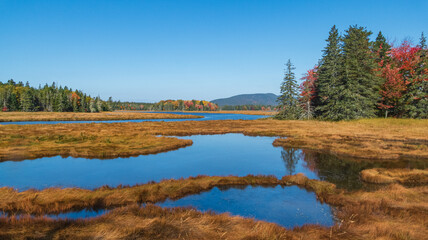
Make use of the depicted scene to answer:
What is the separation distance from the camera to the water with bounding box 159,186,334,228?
8195 mm

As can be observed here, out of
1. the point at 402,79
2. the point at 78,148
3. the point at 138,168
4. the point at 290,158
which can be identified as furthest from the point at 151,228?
the point at 402,79

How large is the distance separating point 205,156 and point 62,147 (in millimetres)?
13875

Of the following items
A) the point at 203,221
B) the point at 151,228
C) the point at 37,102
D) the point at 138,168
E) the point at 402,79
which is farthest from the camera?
the point at 37,102

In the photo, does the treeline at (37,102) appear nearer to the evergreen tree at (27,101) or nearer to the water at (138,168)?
the evergreen tree at (27,101)

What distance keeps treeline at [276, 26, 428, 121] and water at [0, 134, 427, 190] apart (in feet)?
102

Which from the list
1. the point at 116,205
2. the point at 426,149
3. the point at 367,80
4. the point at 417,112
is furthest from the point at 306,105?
the point at 116,205

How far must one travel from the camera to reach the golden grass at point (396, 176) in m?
12.2

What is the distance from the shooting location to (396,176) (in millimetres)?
12953

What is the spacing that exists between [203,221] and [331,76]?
49.0 m

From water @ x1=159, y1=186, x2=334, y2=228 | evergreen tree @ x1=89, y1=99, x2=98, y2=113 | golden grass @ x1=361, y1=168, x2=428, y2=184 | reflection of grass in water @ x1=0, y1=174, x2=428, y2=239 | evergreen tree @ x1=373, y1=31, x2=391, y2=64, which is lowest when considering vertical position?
water @ x1=159, y1=186, x2=334, y2=228

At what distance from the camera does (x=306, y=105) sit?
5775 cm

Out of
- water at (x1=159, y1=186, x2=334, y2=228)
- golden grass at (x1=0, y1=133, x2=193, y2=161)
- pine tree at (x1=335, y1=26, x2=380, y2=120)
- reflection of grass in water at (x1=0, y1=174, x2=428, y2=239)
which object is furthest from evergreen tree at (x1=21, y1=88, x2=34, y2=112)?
water at (x1=159, y1=186, x2=334, y2=228)

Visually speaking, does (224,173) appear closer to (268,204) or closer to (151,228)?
Answer: (268,204)

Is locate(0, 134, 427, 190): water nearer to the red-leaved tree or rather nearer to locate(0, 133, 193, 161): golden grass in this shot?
locate(0, 133, 193, 161): golden grass
